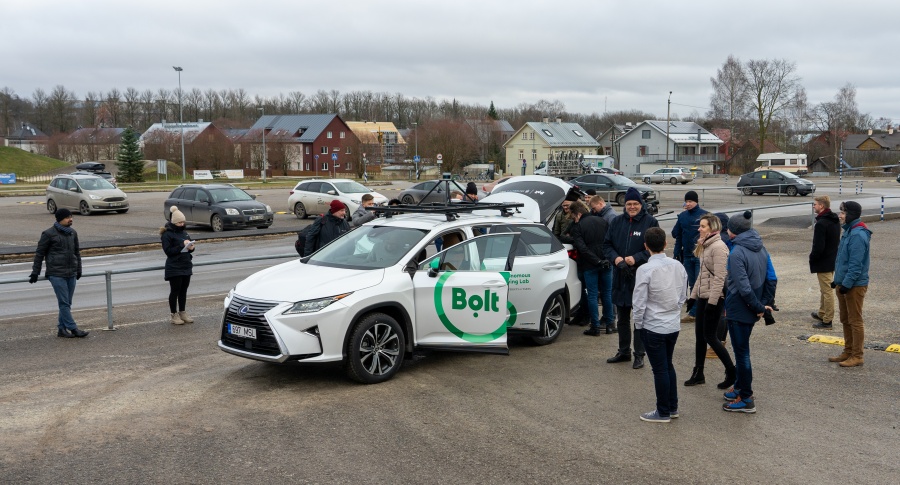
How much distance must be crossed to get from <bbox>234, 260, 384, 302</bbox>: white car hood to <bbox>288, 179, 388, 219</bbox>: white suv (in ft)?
73.1

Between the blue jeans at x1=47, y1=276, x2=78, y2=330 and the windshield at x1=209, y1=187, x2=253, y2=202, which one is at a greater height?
the windshield at x1=209, y1=187, x2=253, y2=202

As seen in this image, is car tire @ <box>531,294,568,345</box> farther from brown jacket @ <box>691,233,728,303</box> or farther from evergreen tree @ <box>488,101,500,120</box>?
evergreen tree @ <box>488,101,500,120</box>

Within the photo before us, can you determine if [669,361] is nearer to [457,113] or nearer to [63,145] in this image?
[63,145]

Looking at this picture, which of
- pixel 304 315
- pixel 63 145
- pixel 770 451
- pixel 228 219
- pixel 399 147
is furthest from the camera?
pixel 399 147

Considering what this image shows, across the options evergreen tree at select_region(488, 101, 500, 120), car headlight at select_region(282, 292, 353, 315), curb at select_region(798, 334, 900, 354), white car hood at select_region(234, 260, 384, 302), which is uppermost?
evergreen tree at select_region(488, 101, 500, 120)

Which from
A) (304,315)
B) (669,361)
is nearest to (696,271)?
(669,361)

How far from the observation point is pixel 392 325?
789 cm

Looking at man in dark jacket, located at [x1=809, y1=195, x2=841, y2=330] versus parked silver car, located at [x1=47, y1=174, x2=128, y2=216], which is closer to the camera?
man in dark jacket, located at [x1=809, y1=195, x2=841, y2=330]

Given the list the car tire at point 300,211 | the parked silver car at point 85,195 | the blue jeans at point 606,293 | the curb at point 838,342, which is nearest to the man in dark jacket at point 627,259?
the blue jeans at point 606,293

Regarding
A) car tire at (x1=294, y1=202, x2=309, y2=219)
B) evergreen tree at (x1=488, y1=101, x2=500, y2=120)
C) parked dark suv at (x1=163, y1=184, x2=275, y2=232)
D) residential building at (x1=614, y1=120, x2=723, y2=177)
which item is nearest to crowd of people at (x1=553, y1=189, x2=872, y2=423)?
parked dark suv at (x1=163, y1=184, x2=275, y2=232)

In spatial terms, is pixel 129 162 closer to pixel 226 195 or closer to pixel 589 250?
pixel 226 195

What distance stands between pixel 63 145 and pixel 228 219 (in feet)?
255

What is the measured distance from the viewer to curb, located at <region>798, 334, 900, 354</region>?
9.28 metres

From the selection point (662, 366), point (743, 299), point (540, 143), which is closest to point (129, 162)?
point (540, 143)
